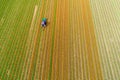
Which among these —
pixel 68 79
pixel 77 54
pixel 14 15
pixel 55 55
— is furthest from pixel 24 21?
pixel 68 79

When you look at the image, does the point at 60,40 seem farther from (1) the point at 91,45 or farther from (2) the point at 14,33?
(2) the point at 14,33

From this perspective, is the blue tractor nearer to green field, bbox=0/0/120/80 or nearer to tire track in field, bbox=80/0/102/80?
green field, bbox=0/0/120/80

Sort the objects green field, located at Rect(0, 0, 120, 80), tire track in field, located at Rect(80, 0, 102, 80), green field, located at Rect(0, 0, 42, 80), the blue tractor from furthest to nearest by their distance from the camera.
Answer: the blue tractor → green field, located at Rect(0, 0, 42, 80) → green field, located at Rect(0, 0, 120, 80) → tire track in field, located at Rect(80, 0, 102, 80)

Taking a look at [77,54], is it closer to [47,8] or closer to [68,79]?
[68,79]

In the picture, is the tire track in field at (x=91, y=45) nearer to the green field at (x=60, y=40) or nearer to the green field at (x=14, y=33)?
the green field at (x=60, y=40)

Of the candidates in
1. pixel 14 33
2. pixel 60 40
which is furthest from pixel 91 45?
pixel 14 33

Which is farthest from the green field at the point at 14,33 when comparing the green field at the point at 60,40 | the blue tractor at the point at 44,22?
the blue tractor at the point at 44,22

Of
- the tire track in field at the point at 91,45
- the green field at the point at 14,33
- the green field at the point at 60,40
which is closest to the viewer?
the tire track in field at the point at 91,45

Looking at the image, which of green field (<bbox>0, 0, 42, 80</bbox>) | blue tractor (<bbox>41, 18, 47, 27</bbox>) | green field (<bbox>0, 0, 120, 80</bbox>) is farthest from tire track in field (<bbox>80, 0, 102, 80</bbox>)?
green field (<bbox>0, 0, 42, 80</bbox>)

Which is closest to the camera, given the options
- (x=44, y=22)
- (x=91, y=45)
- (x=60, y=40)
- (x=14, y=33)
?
(x=91, y=45)

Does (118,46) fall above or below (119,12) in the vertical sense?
below

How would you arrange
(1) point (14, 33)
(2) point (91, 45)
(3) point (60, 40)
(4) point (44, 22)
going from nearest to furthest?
1. (2) point (91, 45)
2. (3) point (60, 40)
3. (1) point (14, 33)
4. (4) point (44, 22)
